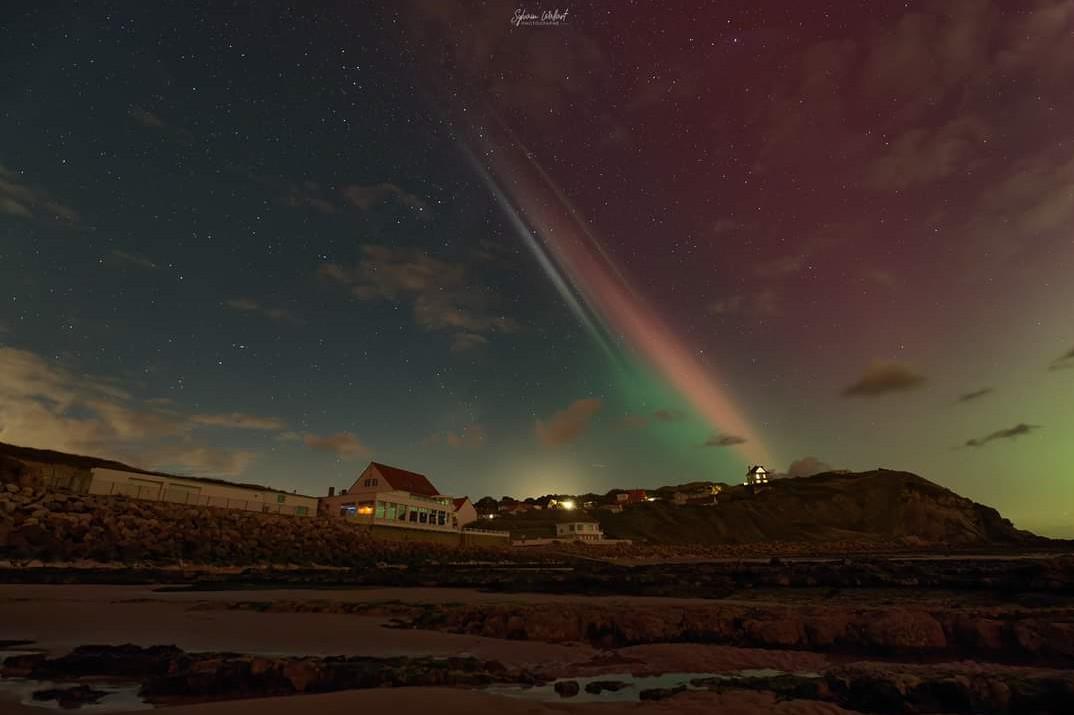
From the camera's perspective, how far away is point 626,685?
24.1 ft

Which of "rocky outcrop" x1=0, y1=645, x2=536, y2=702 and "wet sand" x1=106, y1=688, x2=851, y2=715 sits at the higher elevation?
"wet sand" x1=106, y1=688, x2=851, y2=715

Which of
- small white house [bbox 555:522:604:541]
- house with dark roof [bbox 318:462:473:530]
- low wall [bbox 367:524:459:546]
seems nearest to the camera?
low wall [bbox 367:524:459:546]

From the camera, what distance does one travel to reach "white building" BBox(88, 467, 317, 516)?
49.0m

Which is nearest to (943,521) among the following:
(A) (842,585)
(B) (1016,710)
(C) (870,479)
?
(C) (870,479)

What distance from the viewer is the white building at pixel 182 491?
49.0m

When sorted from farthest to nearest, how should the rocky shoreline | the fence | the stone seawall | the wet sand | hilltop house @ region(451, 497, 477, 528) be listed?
hilltop house @ region(451, 497, 477, 528) < the fence < the stone seawall < the rocky shoreline < the wet sand

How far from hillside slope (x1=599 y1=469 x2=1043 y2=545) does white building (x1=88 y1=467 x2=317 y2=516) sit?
8714 centimetres

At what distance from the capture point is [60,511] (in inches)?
1407

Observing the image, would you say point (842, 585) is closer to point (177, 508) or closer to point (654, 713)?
point (654, 713)

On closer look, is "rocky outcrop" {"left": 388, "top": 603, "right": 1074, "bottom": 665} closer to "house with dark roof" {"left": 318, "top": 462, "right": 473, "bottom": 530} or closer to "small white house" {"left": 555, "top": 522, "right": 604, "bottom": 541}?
"house with dark roof" {"left": 318, "top": 462, "right": 473, "bottom": 530}

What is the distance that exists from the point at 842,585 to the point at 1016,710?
2084cm

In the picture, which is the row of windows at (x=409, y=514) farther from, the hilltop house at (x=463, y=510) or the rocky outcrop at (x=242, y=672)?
the rocky outcrop at (x=242, y=672)

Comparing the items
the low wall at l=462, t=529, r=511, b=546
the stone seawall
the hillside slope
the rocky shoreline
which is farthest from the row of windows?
the rocky shoreline

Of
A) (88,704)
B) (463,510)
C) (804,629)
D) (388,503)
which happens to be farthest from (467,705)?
(463,510)
